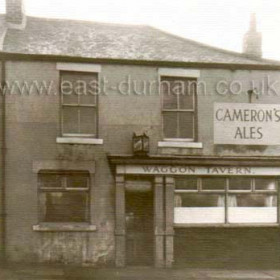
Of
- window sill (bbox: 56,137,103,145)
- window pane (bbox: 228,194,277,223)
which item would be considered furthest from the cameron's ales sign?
window sill (bbox: 56,137,103,145)

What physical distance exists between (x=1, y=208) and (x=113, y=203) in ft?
10.1

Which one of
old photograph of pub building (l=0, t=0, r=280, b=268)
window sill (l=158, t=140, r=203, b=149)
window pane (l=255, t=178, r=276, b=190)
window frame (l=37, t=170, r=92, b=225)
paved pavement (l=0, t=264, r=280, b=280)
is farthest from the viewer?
window pane (l=255, t=178, r=276, b=190)

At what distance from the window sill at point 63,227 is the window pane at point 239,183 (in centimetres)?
421

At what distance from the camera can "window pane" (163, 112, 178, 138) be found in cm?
1565

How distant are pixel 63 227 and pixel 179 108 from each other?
4.76 m

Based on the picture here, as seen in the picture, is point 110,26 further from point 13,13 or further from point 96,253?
point 96,253

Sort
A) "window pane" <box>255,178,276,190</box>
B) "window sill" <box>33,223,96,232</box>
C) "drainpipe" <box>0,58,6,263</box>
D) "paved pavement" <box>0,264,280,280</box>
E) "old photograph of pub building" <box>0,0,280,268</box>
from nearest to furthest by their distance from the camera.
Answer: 1. "paved pavement" <box>0,264,280,280</box>
2. "drainpipe" <box>0,58,6,263</box>
3. "window sill" <box>33,223,96,232</box>
4. "old photograph of pub building" <box>0,0,280,268</box>
5. "window pane" <box>255,178,276,190</box>

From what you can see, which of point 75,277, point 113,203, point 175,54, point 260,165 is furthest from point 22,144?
point 260,165

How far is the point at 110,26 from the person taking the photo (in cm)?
1820

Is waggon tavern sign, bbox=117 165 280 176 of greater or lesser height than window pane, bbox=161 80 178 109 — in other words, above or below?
below

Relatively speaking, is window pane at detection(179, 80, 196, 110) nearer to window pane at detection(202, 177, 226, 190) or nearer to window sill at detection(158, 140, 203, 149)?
window sill at detection(158, 140, 203, 149)

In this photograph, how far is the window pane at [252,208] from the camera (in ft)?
51.7

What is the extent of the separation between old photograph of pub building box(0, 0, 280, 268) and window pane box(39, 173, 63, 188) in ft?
0.09

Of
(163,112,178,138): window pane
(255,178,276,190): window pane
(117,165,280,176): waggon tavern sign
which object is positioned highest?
(163,112,178,138): window pane
